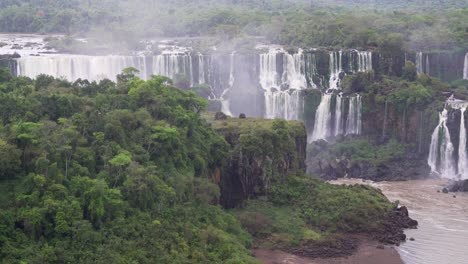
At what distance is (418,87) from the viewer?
5300 centimetres

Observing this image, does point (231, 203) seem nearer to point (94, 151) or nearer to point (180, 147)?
point (180, 147)

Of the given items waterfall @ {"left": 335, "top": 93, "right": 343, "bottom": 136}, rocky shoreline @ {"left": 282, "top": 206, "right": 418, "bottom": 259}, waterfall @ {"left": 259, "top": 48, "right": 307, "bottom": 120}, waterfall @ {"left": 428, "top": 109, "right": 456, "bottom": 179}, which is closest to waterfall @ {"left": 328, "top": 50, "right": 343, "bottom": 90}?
waterfall @ {"left": 259, "top": 48, "right": 307, "bottom": 120}

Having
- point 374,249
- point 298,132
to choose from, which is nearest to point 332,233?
point 374,249

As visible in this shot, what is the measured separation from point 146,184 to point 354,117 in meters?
25.8

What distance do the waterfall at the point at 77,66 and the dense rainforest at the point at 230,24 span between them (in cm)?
692

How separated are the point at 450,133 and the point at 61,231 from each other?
95.3 feet

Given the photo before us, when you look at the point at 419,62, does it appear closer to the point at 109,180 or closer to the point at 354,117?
the point at 354,117

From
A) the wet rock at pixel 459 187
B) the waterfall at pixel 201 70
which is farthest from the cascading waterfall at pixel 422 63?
the wet rock at pixel 459 187

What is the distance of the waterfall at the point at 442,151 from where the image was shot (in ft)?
164

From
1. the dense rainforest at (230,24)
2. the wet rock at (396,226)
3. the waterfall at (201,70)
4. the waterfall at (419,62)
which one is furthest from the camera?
the dense rainforest at (230,24)

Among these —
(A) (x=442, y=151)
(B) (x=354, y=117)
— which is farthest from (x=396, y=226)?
(B) (x=354, y=117)

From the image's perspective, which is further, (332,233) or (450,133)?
(450,133)

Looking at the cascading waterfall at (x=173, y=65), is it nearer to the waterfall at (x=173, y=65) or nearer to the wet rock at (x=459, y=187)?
the waterfall at (x=173, y=65)

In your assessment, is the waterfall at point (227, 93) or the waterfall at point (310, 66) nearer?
the waterfall at point (227, 93)
